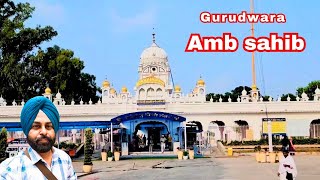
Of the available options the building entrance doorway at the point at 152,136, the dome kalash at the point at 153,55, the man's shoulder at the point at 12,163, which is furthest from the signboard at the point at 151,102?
the man's shoulder at the point at 12,163

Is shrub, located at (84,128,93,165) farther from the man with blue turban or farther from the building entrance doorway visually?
the man with blue turban

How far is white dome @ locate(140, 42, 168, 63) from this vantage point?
59781 millimetres

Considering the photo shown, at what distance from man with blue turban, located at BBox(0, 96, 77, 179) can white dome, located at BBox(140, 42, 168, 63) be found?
185ft

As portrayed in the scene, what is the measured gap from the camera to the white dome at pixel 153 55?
59781 millimetres

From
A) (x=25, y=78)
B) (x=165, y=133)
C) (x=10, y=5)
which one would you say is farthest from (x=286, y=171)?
(x=10, y=5)

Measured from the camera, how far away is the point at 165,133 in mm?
39844

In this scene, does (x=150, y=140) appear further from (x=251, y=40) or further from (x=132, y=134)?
(x=251, y=40)

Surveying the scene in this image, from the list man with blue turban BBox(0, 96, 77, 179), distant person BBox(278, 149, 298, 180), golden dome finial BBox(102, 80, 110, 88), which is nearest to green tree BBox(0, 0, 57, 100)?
golden dome finial BBox(102, 80, 110, 88)

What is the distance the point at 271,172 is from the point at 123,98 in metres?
26.2

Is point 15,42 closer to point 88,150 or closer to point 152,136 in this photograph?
point 152,136

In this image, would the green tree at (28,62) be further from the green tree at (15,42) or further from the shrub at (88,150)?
the shrub at (88,150)

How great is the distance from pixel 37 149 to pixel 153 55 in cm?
5747

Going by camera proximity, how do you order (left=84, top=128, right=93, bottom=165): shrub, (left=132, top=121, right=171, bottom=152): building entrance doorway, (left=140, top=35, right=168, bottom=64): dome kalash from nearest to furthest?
(left=84, top=128, right=93, bottom=165): shrub < (left=132, top=121, right=171, bottom=152): building entrance doorway < (left=140, top=35, right=168, bottom=64): dome kalash

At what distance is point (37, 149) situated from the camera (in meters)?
2.99
